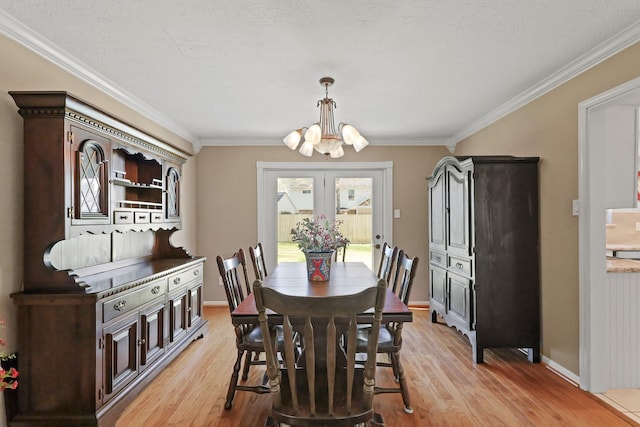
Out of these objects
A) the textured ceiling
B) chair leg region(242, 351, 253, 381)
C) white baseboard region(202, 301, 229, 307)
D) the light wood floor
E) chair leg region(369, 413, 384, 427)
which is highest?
the textured ceiling

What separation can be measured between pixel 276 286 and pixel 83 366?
1.19m

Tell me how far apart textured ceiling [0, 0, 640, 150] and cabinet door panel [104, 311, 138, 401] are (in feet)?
5.76

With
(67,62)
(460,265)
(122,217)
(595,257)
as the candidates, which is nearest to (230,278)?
(122,217)

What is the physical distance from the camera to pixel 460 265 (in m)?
3.60

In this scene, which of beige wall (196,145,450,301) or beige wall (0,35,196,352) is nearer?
beige wall (0,35,196,352)

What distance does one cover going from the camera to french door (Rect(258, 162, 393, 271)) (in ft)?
17.5

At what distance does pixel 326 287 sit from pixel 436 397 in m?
1.08

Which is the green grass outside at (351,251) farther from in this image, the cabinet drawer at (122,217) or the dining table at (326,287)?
the cabinet drawer at (122,217)

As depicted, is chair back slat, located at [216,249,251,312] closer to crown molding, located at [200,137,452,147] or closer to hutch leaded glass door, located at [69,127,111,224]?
hutch leaded glass door, located at [69,127,111,224]

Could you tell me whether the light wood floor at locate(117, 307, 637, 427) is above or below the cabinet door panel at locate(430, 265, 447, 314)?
below

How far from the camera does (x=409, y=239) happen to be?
529cm

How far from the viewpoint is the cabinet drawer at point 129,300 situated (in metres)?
2.29

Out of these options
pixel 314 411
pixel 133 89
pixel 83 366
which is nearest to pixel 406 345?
pixel 314 411

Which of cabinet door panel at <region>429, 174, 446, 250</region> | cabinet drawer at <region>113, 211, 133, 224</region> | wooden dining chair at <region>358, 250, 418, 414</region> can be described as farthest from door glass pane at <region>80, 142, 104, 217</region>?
cabinet door panel at <region>429, 174, 446, 250</region>
